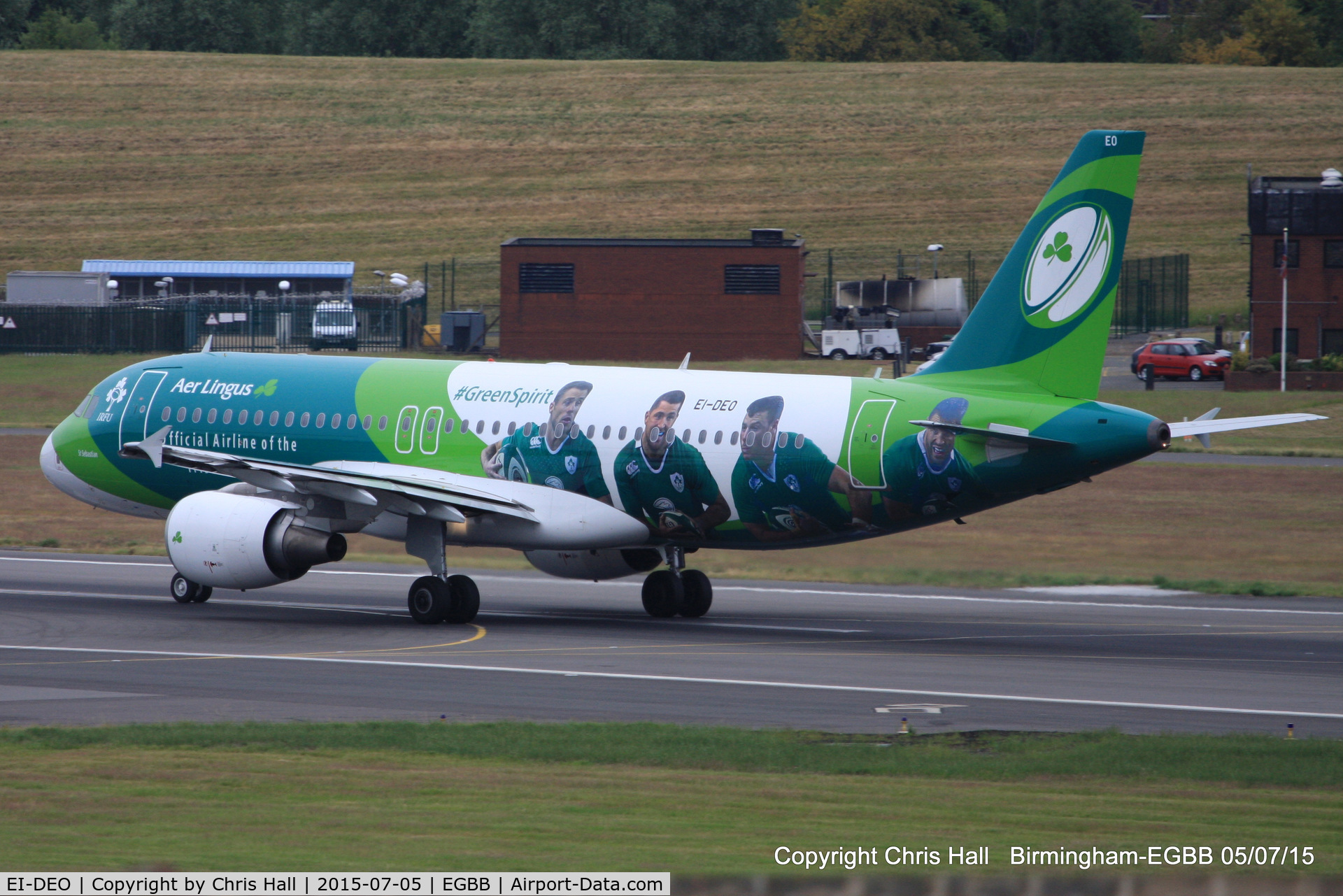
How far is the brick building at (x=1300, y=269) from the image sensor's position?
3159 inches

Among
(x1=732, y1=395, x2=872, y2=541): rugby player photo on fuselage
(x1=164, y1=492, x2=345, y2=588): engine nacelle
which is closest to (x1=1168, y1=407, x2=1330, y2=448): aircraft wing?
(x1=732, y1=395, x2=872, y2=541): rugby player photo on fuselage

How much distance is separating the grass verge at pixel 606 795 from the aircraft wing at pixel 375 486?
9.45 meters

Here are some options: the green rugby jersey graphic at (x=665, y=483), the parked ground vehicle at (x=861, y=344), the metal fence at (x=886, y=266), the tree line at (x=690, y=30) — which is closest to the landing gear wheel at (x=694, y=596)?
the green rugby jersey graphic at (x=665, y=483)

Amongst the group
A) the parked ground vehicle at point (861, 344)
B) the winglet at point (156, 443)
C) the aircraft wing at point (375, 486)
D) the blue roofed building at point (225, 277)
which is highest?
the blue roofed building at point (225, 277)

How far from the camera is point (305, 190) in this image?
120938 mm

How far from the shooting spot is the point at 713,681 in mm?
22938

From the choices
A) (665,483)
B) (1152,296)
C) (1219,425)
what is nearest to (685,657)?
(665,483)

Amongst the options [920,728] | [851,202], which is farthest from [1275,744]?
[851,202]

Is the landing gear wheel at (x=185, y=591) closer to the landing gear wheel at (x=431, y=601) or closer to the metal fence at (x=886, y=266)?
the landing gear wheel at (x=431, y=601)

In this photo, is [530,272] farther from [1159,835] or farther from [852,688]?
[1159,835]

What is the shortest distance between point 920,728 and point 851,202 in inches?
3972

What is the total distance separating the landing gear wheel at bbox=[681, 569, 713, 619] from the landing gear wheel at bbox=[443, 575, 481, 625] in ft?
12.3

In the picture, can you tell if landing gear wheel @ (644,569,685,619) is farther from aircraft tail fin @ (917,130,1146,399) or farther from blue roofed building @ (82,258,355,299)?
blue roofed building @ (82,258,355,299)

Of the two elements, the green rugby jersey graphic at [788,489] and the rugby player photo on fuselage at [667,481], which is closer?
the green rugby jersey graphic at [788,489]
